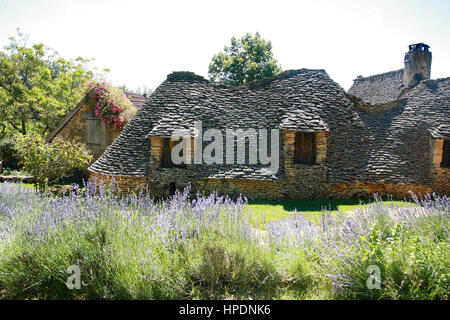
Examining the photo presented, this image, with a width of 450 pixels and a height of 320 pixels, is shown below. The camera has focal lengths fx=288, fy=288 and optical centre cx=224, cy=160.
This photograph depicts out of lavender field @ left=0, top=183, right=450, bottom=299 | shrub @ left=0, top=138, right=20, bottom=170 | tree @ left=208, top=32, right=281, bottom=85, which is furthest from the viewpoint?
tree @ left=208, top=32, right=281, bottom=85

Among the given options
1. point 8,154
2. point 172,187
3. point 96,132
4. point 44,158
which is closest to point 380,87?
point 172,187

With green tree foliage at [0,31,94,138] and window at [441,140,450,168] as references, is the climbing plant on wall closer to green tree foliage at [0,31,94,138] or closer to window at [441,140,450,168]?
green tree foliage at [0,31,94,138]

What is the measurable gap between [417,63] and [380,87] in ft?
12.0

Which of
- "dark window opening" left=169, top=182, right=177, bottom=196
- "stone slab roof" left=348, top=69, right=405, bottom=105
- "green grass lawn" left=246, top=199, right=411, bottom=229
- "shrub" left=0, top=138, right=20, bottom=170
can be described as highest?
"stone slab roof" left=348, top=69, right=405, bottom=105

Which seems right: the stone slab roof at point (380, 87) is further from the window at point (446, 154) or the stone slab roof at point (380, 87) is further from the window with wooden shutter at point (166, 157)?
the window with wooden shutter at point (166, 157)

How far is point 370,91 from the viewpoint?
23.2m

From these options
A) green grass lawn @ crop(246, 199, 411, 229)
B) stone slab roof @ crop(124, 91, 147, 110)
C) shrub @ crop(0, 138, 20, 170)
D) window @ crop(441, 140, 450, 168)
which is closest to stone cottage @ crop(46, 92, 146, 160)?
stone slab roof @ crop(124, 91, 147, 110)

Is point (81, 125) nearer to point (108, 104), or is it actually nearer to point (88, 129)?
point (88, 129)

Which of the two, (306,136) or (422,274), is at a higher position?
(306,136)

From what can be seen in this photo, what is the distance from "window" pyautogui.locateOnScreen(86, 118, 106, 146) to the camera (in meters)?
15.7

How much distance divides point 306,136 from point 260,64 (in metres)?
15.8

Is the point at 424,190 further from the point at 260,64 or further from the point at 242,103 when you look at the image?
the point at 260,64

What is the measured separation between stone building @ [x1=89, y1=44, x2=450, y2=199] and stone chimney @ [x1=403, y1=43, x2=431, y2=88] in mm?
5851
